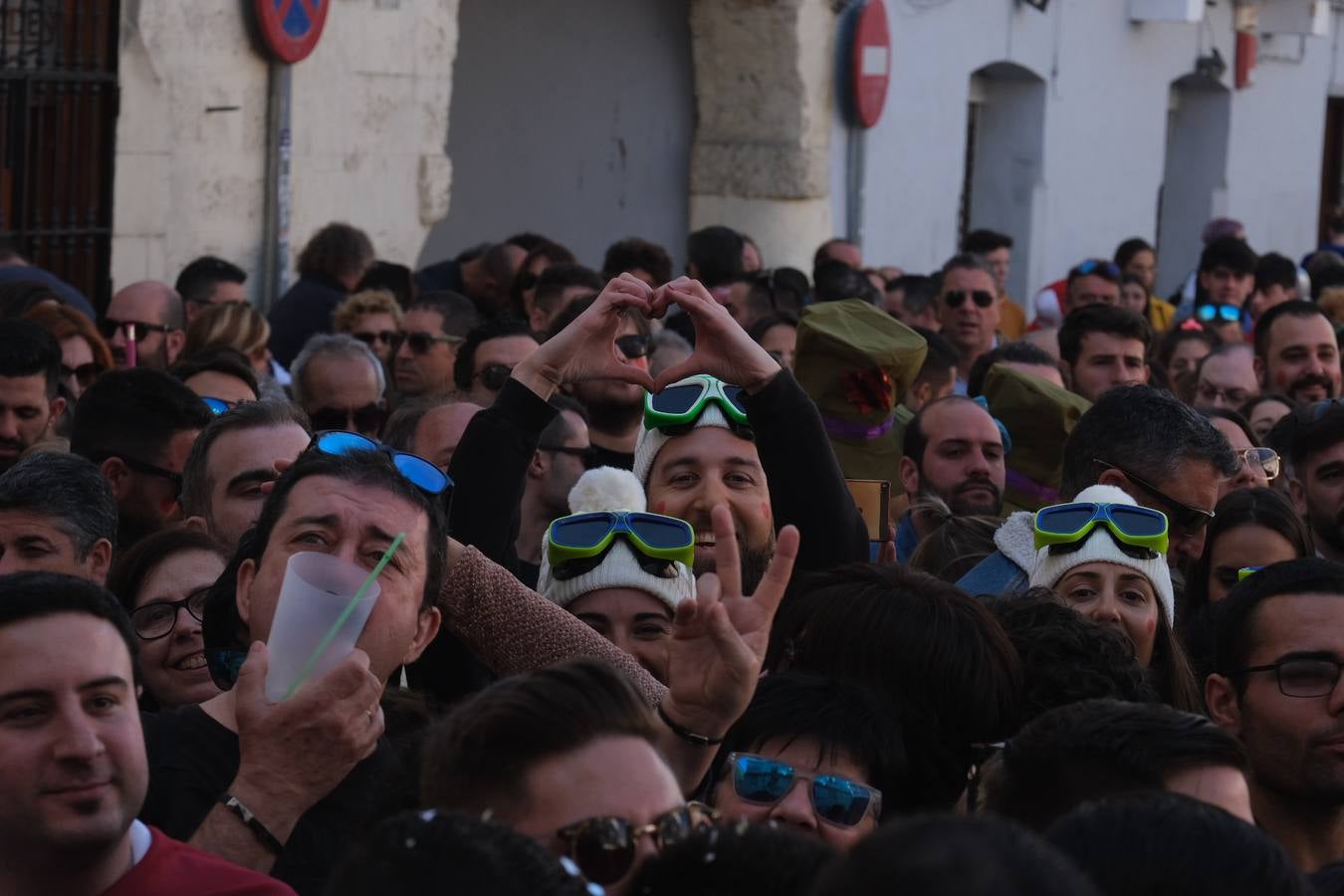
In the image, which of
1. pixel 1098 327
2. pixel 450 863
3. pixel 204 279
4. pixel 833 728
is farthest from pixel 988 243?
pixel 450 863

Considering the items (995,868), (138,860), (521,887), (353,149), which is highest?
(353,149)

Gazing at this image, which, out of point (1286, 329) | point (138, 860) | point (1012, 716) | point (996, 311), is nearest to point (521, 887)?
point (138, 860)

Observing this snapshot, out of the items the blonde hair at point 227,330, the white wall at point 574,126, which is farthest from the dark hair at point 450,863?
the white wall at point 574,126

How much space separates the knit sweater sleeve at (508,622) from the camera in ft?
12.1

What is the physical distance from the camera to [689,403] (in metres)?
4.66

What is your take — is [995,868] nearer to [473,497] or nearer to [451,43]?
[473,497]

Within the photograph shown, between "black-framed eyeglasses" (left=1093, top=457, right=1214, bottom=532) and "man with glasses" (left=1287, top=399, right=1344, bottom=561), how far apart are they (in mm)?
732

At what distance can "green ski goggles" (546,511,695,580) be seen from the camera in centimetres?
411

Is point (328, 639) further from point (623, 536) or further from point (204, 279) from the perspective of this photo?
point (204, 279)

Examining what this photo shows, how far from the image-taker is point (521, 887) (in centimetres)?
192

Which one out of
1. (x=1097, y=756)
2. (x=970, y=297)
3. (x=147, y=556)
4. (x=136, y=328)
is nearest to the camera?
(x=1097, y=756)

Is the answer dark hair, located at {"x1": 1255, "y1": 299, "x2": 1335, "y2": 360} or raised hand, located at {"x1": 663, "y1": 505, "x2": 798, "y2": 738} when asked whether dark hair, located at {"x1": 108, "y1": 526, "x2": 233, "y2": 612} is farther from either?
dark hair, located at {"x1": 1255, "y1": 299, "x2": 1335, "y2": 360}

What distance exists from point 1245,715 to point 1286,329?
4687mm

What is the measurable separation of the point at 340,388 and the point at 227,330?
3.00ft
